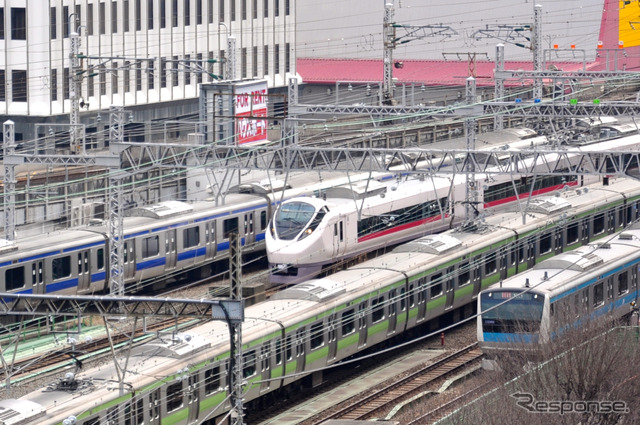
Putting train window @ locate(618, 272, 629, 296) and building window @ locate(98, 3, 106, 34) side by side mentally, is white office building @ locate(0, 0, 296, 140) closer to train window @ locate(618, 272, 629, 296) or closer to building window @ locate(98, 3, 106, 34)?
building window @ locate(98, 3, 106, 34)

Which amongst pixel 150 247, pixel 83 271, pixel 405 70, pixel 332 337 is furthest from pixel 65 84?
pixel 332 337

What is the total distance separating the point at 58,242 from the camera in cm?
2878

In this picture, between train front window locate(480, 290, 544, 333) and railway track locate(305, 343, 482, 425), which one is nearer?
railway track locate(305, 343, 482, 425)

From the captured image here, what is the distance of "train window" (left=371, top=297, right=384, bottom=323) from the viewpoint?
84.9 feet

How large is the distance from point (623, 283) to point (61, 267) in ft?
40.4

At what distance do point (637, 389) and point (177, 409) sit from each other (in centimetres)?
711

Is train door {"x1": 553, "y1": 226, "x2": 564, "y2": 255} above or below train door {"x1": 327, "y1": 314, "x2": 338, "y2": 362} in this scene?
above

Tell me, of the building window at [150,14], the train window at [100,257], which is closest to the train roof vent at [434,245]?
the train window at [100,257]

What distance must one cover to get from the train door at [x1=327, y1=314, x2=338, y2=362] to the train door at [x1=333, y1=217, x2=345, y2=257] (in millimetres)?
6850

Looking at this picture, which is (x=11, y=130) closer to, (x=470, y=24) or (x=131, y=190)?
(x=131, y=190)

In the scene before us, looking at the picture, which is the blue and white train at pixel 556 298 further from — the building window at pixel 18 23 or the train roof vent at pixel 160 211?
the building window at pixel 18 23

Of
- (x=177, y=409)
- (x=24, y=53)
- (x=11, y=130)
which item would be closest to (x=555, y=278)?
(x=177, y=409)

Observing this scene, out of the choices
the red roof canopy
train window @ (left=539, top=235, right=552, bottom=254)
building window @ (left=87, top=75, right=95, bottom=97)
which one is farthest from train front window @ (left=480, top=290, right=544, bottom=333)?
the red roof canopy

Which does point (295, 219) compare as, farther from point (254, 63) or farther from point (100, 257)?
point (254, 63)
